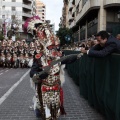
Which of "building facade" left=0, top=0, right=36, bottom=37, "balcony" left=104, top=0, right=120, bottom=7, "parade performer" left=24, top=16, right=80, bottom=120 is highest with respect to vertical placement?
"building facade" left=0, top=0, right=36, bottom=37

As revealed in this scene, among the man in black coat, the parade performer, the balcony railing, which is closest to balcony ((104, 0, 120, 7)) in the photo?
the balcony railing

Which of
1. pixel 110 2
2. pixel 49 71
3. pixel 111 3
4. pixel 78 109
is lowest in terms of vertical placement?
pixel 78 109

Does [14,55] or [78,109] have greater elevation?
[14,55]

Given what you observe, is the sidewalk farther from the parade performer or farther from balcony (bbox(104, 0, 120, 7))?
balcony (bbox(104, 0, 120, 7))

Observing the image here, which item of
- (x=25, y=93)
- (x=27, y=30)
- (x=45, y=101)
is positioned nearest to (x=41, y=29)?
(x=27, y=30)

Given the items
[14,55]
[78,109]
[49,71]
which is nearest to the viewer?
[49,71]

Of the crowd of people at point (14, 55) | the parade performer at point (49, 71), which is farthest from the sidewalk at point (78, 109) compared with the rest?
the crowd of people at point (14, 55)

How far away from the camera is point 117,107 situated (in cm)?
518

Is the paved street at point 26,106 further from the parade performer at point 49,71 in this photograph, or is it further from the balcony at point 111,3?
the balcony at point 111,3

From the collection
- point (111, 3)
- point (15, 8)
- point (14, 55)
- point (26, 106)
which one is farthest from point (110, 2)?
point (15, 8)

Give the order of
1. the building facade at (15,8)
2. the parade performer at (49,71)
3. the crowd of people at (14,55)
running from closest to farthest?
1. the parade performer at (49,71)
2. the crowd of people at (14,55)
3. the building facade at (15,8)

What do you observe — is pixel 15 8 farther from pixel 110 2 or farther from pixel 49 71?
pixel 49 71

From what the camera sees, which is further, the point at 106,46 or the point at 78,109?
the point at 78,109

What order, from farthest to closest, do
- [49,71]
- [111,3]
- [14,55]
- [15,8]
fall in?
[15,8]
[111,3]
[14,55]
[49,71]
